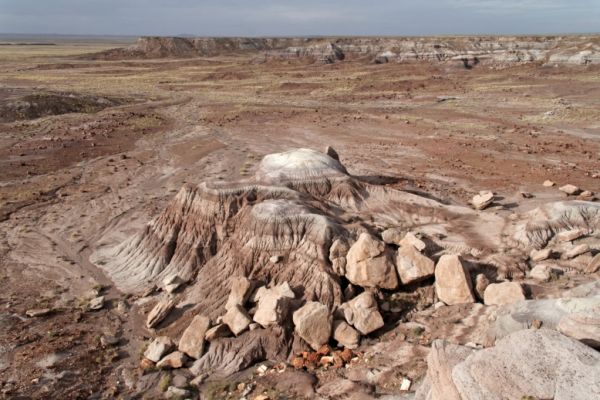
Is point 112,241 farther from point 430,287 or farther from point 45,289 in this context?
point 430,287

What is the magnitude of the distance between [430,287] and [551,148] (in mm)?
26140

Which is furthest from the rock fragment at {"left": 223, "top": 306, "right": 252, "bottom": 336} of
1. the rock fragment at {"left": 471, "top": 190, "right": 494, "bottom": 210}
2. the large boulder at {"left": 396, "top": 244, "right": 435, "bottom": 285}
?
the rock fragment at {"left": 471, "top": 190, "right": 494, "bottom": 210}

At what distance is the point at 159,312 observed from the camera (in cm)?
1391

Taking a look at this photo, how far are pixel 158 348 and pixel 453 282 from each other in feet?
26.4

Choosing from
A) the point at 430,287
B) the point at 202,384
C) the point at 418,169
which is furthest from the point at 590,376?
the point at 418,169

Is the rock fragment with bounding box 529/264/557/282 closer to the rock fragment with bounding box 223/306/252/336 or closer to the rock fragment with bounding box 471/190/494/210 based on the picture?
the rock fragment with bounding box 471/190/494/210

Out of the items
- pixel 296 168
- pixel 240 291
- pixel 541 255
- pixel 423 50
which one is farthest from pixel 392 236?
pixel 423 50

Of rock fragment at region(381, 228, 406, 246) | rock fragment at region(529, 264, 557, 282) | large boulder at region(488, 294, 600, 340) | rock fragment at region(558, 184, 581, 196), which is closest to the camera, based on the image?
large boulder at region(488, 294, 600, 340)

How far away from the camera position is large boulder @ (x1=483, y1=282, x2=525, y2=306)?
38.2ft

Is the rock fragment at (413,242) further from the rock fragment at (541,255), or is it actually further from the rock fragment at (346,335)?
the rock fragment at (541,255)

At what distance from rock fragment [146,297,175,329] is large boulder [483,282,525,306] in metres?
8.97

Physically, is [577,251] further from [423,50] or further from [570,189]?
[423,50]

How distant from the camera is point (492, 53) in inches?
3693

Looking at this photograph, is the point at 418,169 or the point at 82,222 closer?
the point at 82,222
